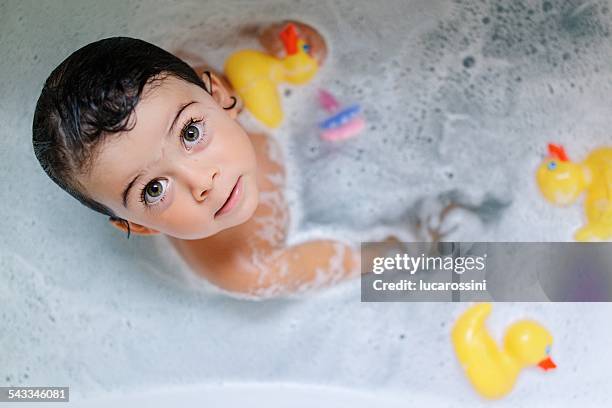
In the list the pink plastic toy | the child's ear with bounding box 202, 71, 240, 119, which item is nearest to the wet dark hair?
the child's ear with bounding box 202, 71, 240, 119

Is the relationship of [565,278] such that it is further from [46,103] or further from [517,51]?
[46,103]

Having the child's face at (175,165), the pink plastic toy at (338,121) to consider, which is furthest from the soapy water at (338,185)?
the child's face at (175,165)

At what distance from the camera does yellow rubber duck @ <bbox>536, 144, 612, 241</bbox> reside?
3.56 feet

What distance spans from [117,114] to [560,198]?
698 millimetres

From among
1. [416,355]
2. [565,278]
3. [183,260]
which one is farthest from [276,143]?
[565,278]

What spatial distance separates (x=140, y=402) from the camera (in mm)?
1124


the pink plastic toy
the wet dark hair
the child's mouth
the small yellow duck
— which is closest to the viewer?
the wet dark hair

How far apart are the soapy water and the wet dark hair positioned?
0.35 meters

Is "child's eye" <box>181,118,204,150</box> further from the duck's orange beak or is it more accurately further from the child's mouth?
the duck's orange beak

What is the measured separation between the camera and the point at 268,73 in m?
1.12

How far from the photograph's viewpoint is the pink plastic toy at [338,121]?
46.7 inches

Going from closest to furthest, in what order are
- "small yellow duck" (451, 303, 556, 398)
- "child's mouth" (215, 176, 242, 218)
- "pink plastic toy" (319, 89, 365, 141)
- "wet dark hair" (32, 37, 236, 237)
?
"wet dark hair" (32, 37, 236, 237) → "child's mouth" (215, 176, 242, 218) → "small yellow duck" (451, 303, 556, 398) → "pink plastic toy" (319, 89, 365, 141)

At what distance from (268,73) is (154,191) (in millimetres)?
385

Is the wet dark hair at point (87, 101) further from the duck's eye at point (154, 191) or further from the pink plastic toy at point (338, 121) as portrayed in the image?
the pink plastic toy at point (338, 121)
